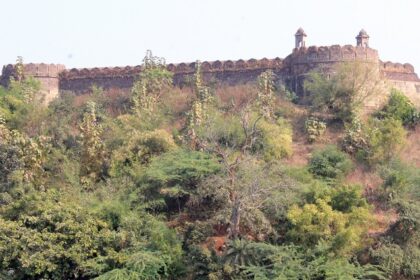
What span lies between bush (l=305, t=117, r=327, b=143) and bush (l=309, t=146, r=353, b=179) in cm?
311

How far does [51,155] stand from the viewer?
24.6m

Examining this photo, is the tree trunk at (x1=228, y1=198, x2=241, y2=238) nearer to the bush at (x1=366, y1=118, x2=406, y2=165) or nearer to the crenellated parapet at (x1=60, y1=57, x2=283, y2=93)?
the bush at (x1=366, y1=118, x2=406, y2=165)

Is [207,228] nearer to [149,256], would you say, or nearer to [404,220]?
[149,256]

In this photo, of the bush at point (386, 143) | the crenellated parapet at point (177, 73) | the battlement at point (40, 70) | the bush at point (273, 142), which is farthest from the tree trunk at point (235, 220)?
the battlement at point (40, 70)

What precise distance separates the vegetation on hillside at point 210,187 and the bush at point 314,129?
8 centimetres

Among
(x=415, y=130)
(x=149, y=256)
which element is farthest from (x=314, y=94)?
(x=149, y=256)

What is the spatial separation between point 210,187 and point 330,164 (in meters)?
4.60

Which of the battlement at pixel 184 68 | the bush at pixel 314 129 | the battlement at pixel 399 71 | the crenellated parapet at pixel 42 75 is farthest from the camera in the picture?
the crenellated parapet at pixel 42 75

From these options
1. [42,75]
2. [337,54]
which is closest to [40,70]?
[42,75]

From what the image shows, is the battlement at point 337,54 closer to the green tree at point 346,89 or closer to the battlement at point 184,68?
the green tree at point 346,89

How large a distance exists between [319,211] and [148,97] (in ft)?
35.5

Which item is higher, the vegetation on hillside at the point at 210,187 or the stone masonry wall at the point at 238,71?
the stone masonry wall at the point at 238,71

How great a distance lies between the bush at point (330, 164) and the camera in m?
22.9

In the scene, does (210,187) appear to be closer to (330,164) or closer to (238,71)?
(330,164)
